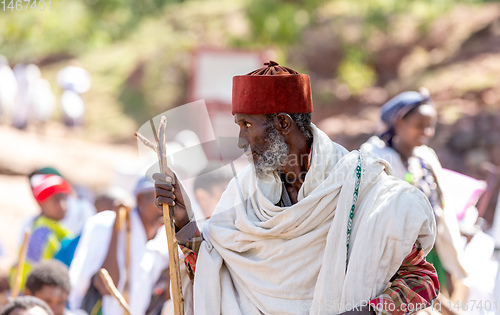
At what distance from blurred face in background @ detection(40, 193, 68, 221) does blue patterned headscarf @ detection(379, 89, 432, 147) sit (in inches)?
114

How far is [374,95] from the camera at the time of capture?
648 inches

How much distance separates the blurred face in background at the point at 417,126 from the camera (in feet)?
15.8

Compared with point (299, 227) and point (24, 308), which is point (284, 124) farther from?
point (24, 308)

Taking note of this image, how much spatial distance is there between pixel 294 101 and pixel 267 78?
0.16 meters

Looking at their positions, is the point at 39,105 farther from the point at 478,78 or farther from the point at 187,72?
the point at 478,78

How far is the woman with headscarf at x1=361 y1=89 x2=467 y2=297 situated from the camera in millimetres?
4582

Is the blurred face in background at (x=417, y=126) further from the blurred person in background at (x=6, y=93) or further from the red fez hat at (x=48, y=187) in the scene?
the blurred person in background at (x=6, y=93)

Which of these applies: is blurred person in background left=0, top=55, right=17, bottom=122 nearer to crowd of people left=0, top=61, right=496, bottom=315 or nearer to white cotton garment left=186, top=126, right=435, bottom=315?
crowd of people left=0, top=61, right=496, bottom=315

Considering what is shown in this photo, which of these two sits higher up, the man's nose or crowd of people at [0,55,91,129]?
the man's nose

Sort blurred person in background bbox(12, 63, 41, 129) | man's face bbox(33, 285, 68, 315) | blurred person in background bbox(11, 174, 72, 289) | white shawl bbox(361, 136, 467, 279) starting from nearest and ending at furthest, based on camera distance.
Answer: man's face bbox(33, 285, 68, 315)
white shawl bbox(361, 136, 467, 279)
blurred person in background bbox(11, 174, 72, 289)
blurred person in background bbox(12, 63, 41, 129)

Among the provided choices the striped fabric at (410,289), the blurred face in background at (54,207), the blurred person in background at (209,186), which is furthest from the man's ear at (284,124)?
the blurred face in background at (54,207)

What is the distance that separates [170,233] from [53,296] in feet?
6.62

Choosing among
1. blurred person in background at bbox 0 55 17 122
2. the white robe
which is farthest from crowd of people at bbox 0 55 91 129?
the white robe

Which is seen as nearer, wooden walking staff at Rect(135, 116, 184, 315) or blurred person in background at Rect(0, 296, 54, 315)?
wooden walking staff at Rect(135, 116, 184, 315)
